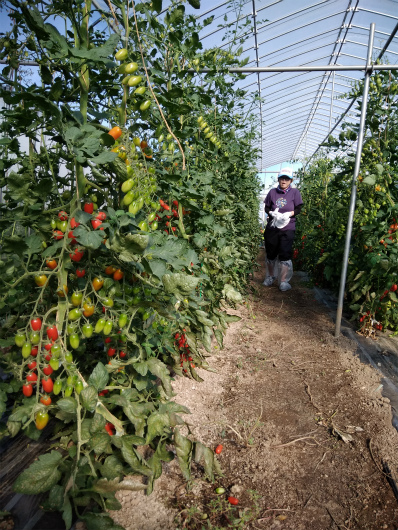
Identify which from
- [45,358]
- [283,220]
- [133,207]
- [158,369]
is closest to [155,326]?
[158,369]

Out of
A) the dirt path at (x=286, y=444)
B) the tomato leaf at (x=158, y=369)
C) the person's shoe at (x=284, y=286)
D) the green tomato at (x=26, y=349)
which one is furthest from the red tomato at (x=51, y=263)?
the person's shoe at (x=284, y=286)

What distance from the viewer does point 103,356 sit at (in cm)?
148

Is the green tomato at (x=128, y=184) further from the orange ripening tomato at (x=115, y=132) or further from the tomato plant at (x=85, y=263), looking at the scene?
the orange ripening tomato at (x=115, y=132)

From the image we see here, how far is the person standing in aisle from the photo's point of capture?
4293 mm

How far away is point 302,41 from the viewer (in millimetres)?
5453

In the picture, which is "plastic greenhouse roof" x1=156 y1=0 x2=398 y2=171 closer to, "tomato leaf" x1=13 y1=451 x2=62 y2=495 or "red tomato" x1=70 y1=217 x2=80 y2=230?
"red tomato" x1=70 y1=217 x2=80 y2=230

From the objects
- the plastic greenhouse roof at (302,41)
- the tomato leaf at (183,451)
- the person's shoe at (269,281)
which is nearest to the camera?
the tomato leaf at (183,451)

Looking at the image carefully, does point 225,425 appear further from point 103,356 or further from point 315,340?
point 315,340

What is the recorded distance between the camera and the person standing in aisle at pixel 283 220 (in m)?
4.29

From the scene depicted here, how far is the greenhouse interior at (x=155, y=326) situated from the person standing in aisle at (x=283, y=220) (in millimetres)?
1125

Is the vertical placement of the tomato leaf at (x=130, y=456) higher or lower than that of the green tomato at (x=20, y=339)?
lower

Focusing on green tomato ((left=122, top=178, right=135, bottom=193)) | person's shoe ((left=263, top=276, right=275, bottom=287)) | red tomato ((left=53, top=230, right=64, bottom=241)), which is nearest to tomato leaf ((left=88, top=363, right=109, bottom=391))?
red tomato ((left=53, top=230, right=64, bottom=241))

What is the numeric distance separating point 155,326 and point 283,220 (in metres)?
3.34

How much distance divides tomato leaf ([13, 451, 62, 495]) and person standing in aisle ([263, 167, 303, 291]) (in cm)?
372
